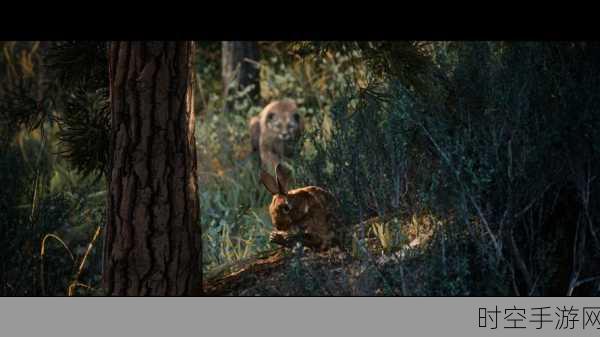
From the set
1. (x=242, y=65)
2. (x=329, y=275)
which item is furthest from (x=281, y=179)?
(x=242, y=65)

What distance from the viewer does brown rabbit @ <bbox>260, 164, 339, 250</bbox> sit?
455cm

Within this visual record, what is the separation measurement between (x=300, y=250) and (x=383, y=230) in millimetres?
566

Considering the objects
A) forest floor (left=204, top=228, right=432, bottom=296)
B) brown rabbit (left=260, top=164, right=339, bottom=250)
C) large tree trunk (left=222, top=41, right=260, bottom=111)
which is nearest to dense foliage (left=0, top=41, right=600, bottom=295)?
forest floor (left=204, top=228, right=432, bottom=296)

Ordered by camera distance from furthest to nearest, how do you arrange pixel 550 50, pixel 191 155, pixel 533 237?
pixel 550 50 → pixel 533 237 → pixel 191 155

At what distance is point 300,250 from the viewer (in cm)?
430

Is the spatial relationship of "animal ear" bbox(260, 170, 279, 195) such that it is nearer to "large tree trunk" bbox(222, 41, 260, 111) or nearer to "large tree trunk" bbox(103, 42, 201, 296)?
"large tree trunk" bbox(103, 42, 201, 296)

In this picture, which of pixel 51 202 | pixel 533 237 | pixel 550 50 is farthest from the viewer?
pixel 51 202

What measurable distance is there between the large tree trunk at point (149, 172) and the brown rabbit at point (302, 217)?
2.13 feet

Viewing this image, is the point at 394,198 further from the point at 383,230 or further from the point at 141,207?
the point at 141,207

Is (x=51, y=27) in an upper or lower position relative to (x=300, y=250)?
upper

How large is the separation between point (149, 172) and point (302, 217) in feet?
3.17

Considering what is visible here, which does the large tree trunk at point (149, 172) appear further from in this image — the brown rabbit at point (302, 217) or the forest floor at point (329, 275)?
the brown rabbit at point (302, 217)

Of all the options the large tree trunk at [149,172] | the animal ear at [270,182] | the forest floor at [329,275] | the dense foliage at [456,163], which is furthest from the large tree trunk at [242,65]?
the large tree trunk at [149,172]
